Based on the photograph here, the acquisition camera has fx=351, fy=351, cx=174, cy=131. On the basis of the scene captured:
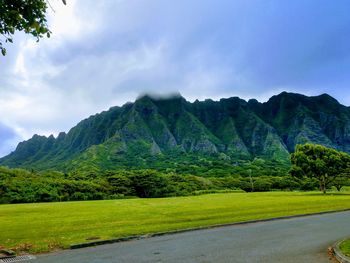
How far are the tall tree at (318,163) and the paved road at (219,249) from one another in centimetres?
4880

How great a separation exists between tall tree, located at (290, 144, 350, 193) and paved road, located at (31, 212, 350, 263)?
160 feet

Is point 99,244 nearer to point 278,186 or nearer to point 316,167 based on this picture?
point 316,167

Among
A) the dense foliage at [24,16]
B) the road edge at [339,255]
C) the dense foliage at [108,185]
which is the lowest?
the road edge at [339,255]

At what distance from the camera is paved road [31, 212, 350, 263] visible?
36.1 feet

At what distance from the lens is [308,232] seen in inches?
675

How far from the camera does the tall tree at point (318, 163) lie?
63.1m

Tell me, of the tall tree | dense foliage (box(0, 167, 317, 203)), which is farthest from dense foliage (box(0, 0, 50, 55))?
the tall tree

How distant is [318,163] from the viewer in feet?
204

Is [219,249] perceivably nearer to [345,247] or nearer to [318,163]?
[345,247]

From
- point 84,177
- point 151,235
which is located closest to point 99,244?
point 151,235

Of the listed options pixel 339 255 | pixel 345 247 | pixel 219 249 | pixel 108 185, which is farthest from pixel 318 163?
pixel 339 255

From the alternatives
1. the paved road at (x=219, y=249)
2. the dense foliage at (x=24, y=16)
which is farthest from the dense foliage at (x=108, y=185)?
the dense foliage at (x=24, y=16)

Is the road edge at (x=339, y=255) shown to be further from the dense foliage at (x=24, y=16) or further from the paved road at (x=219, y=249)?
the dense foliage at (x=24, y=16)

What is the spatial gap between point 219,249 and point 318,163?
181 feet
